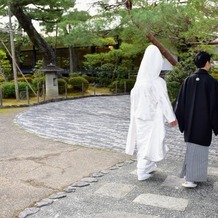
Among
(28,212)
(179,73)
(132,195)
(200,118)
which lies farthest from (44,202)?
(179,73)

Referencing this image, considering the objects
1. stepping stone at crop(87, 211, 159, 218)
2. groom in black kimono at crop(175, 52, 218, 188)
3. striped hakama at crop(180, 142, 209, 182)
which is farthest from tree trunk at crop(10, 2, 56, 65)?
stepping stone at crop(87, 211, 159, 218)

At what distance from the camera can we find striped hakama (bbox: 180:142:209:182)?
148 inches

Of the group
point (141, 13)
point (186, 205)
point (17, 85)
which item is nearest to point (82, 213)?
point (186, 205)

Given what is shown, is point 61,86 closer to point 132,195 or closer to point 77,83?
point 77,83

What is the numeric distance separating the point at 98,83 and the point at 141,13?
12.1m

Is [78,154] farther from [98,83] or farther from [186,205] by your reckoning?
[98,83]

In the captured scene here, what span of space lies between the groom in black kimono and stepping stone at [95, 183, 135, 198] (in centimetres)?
72

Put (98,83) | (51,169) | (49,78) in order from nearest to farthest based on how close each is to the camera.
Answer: (51,169), (49,78), (98,83)

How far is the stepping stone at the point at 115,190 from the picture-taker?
142 inches

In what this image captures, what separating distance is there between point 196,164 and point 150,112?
0.86 meters

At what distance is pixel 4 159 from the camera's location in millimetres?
5152

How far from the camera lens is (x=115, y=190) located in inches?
147

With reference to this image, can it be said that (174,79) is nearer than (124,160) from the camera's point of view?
No


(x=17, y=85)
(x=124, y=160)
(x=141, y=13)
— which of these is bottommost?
(x=124, y=160)
